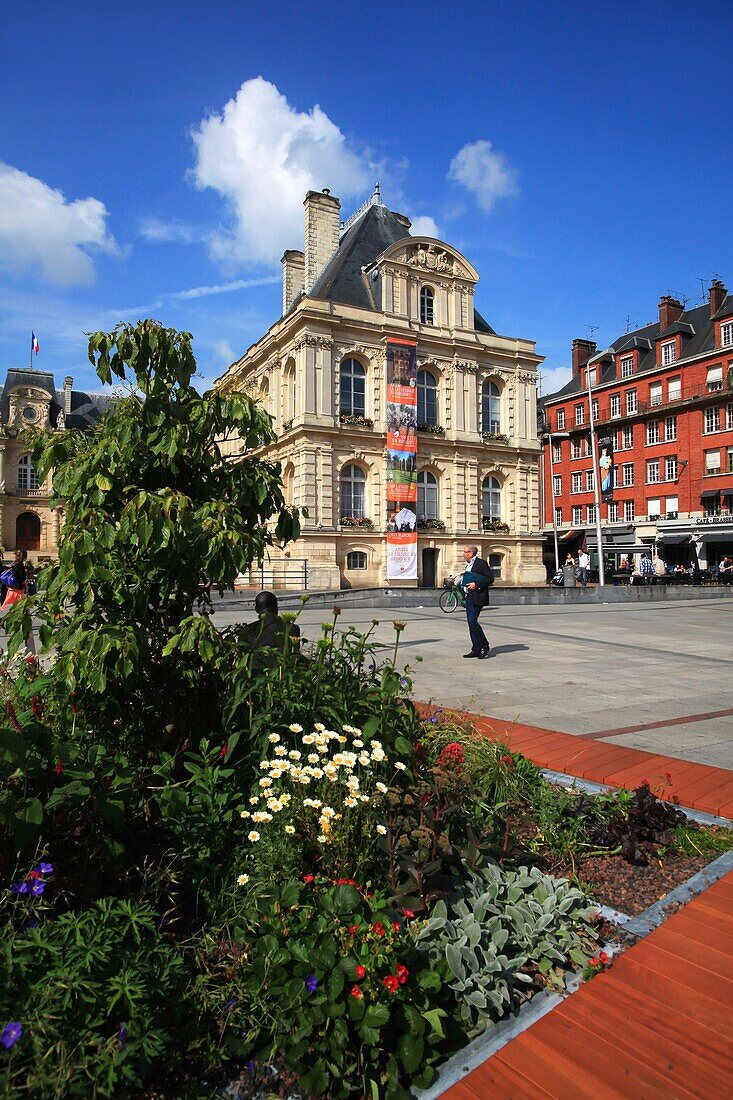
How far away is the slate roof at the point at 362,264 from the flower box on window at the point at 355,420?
18.1ft

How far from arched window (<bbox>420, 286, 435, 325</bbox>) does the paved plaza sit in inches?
982

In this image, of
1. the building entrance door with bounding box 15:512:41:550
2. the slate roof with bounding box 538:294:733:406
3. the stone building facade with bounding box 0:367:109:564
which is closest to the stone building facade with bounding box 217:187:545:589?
the slate roof with bounding box 538:294:733:406

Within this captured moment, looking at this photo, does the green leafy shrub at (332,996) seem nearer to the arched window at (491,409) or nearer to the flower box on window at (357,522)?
the flower box on window at (357,522)

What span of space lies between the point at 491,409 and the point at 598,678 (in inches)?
1271

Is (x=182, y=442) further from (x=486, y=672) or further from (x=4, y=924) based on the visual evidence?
(x=486, y=672)

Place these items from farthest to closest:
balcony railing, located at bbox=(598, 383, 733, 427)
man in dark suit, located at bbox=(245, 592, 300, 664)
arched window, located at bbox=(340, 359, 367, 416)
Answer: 1. balcony railing, located at bbox=(598, 383, 733, 427)
2. arched window, located at bbox=(340, 359, 367, 416)
3. man in dark suit, located at bbox=(245, 592, 300, 664)

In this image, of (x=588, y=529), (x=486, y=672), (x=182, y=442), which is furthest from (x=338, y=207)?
(x=182, y=442)

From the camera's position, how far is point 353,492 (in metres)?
32.9

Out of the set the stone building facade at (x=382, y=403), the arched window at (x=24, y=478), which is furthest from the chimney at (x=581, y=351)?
the arched window at (x=24, y=478)

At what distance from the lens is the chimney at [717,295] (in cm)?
4356

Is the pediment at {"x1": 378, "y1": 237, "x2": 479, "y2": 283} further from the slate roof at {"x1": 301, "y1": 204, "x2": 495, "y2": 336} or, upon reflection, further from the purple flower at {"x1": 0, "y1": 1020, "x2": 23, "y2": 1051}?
the purple flower at {"x1": 0, "y1": 1020, "x2": 23, "y2": 1051}

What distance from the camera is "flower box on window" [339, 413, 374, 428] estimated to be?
32.2 meters

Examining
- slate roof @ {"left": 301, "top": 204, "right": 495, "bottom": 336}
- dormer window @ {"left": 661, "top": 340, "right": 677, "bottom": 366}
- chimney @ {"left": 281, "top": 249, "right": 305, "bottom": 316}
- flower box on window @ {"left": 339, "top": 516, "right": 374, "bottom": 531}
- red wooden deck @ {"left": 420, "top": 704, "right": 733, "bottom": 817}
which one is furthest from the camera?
dormer window @ {"left": 661, "top": 340, "right": 677, "bottom": 366}

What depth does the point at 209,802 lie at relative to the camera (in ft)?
7.80
